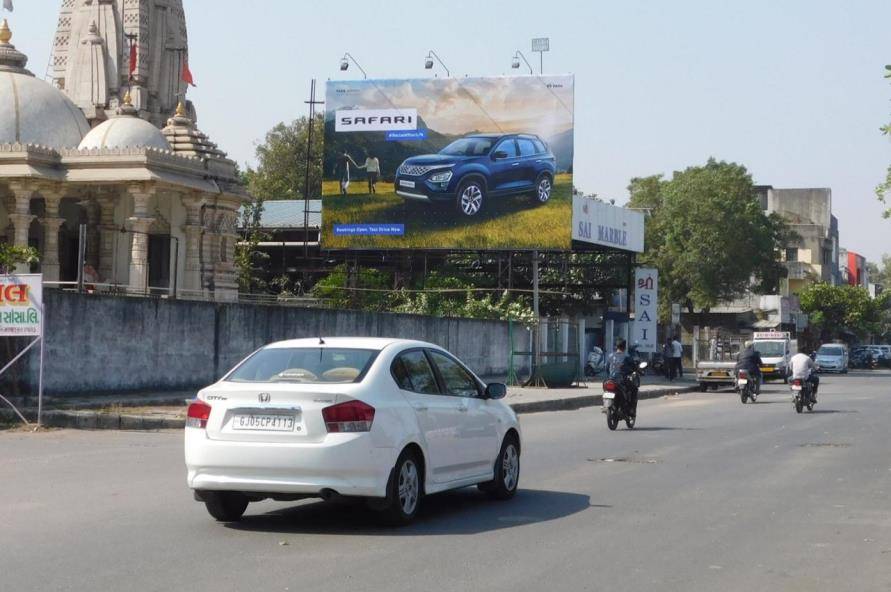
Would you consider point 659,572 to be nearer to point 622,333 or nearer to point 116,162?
point 116,162

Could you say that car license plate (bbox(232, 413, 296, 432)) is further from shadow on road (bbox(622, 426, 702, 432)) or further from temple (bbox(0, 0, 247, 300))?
temple (bbox(0, 0, 247, 300))

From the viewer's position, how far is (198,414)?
9.66 m

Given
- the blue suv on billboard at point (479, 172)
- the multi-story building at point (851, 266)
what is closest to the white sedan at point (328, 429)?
the blue suv on billboard at point (479, 172)

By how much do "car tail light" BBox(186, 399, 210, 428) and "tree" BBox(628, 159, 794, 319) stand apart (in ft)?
196

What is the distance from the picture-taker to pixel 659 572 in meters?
8.12

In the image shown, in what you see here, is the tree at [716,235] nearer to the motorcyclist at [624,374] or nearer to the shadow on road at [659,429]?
the shadow on road at [659,429]

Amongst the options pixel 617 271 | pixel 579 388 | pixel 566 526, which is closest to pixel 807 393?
pixel 579 388

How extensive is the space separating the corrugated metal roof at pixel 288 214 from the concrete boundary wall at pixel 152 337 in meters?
30.6

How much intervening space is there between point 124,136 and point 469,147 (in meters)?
11.9

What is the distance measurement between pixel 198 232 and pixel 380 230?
6.55 meters

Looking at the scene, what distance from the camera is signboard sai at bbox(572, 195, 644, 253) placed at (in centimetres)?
4625

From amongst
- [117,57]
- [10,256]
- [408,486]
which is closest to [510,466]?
[408,486]

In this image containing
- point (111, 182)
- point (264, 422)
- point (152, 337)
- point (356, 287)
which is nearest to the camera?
point (264, 422)

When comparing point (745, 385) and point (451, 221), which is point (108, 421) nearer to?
point (745, 385)
